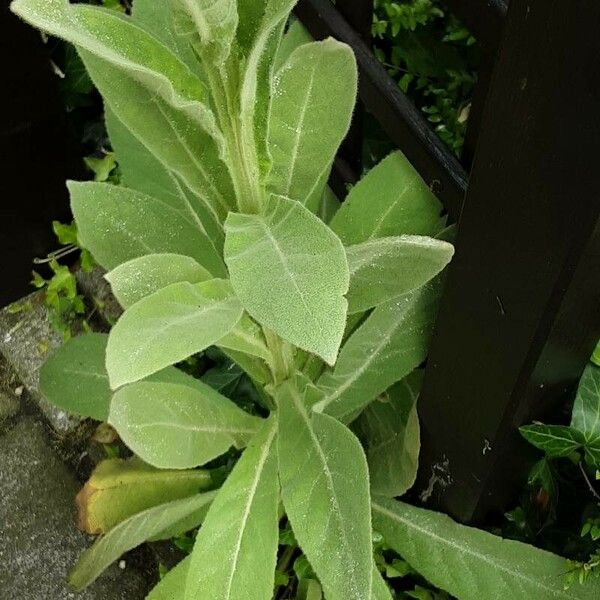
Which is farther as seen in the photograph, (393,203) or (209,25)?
(393,203)

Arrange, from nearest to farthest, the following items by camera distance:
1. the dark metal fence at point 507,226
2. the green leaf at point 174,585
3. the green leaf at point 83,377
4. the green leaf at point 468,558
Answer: the dark metal fence at point 507,226
the green leaf at point 468,558
the green leaf at point 174,585
the green leaf at point 83,377

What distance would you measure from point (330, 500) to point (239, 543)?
15 centimetres

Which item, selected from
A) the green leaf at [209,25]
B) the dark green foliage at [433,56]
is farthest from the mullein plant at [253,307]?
the dark green foliage at [433,56]

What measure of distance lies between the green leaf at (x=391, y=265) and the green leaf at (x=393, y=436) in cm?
31

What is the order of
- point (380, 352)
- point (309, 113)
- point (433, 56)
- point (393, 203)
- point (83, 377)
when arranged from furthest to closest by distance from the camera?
point (83, 377) < point (433, 56) < point (380, 352) < point (393, 203) < point (309, 113)

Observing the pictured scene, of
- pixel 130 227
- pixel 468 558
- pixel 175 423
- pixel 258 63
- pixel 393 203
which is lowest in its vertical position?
pixel 468 558

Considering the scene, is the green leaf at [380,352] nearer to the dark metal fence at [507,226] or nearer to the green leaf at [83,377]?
the dark metal fence at [507,226]

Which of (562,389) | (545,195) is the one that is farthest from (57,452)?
(545,195)

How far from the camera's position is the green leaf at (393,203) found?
1.18m

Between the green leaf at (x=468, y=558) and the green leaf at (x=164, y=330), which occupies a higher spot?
the green leaf at (x=164, y=330)

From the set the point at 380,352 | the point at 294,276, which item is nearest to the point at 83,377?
the point at 380,352

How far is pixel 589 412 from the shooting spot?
114 cm

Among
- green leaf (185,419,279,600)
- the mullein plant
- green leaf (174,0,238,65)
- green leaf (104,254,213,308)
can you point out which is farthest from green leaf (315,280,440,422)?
green leaf (174,0,238,65)

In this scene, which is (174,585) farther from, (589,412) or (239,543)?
(589,412)
